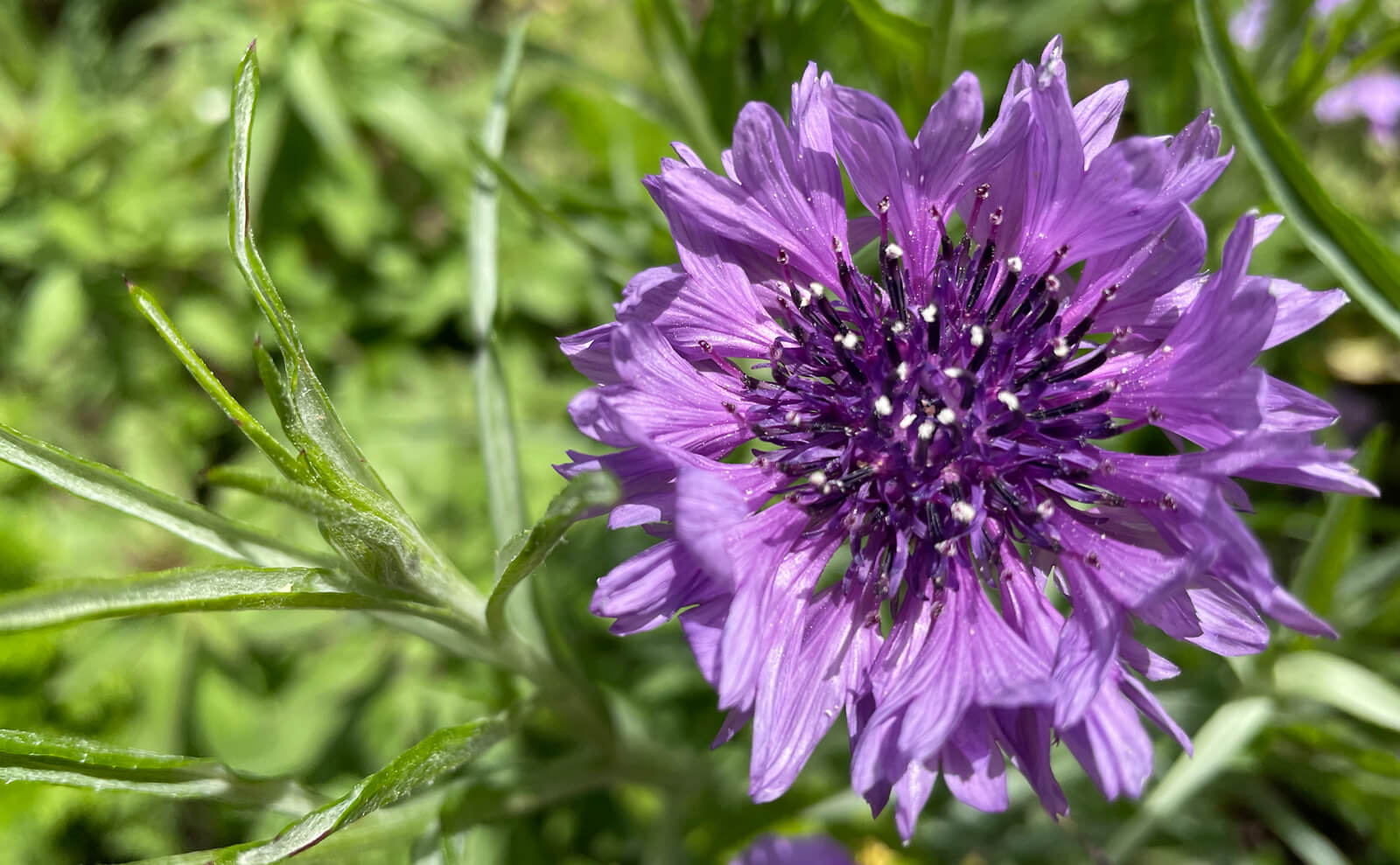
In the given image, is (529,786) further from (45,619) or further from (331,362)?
(331,362)

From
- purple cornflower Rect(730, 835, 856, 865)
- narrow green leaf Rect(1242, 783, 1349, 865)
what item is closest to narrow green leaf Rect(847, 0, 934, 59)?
purple cornflower Rect(730, 835, 856, 865)

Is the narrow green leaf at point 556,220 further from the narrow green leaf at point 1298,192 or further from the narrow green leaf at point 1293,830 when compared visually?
the narrow green leaf at point 1293,830

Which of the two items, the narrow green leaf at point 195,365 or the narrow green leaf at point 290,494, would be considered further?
the narrow green leaf at point 195,365

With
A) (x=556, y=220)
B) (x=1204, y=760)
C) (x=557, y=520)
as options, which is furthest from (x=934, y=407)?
(x=1204, y=760)

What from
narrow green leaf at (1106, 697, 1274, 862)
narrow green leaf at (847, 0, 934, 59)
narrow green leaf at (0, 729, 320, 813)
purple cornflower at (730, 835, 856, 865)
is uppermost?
narrow green leaf at (847, 0, 934, 59)

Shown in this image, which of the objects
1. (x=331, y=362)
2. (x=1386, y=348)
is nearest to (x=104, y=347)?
(x=331, y=362)

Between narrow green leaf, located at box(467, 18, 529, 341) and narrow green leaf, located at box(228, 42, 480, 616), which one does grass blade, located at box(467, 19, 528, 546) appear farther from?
narrow green leaf, located at box(228, 42, 480, 616)

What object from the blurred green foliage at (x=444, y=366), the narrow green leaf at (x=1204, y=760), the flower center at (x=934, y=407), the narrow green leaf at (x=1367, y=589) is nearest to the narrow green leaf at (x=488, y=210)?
the blurred green foliage at (x=444, y=366)
